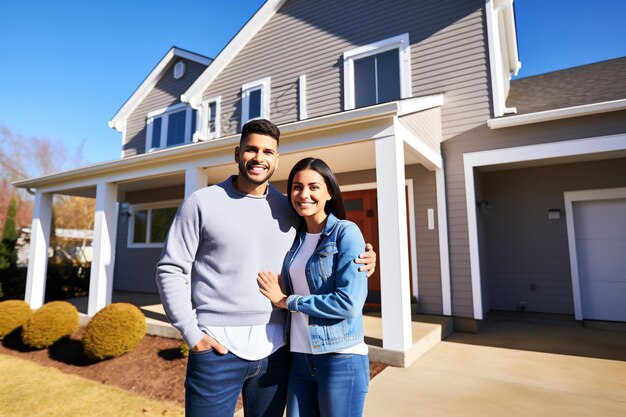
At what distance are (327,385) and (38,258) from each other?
9.64 m

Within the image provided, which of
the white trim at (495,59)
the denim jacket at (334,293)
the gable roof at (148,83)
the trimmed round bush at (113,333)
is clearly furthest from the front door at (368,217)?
the gable roof at (148,83)

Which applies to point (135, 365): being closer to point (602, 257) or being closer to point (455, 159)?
point (455, 159)

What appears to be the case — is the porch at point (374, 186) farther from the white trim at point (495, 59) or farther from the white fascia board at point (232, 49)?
the white fascia board at point (232, 49)

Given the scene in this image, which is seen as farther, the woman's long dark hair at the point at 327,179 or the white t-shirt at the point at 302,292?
the woman's long dark hair at the point at 327,179

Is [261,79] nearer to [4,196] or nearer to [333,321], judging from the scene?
[333,321]

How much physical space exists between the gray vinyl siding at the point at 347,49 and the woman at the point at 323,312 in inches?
237

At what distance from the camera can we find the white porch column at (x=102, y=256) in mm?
7020

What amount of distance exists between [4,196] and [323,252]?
26.4 m

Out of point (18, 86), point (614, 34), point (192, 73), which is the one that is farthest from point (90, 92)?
point (614, 34)

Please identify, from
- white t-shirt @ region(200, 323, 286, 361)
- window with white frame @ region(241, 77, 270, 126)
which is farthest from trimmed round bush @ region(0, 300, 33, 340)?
white t-shirt @ region(200, 323, 286, 361)

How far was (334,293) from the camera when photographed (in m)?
1.59

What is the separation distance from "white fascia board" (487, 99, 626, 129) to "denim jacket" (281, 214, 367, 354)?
580 cm

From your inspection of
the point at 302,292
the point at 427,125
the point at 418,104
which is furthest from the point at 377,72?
the point at 302,292

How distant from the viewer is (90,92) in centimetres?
2539
